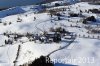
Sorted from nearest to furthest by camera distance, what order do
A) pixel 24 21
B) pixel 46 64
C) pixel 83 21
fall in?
pixel 46 64, pixel 83 21, pixel 24 21

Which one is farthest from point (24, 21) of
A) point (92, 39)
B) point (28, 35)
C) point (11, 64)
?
point (11, 64)

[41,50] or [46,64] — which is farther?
[41,50]

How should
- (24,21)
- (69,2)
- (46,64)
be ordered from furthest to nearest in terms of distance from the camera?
1. (69,2)
2. (24,21)
3. (46,64)

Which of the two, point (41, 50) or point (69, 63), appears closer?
point (69, 63)

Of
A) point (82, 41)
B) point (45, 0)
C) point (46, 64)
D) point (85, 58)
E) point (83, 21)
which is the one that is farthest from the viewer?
point (45, 0)

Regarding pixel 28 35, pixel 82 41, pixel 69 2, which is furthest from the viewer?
pixel 69 2

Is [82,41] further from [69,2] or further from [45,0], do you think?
[45,0]

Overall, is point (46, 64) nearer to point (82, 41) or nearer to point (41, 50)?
point (41, 50)

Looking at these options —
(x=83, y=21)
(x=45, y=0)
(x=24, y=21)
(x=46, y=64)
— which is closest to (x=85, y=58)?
(x=46, y=64)
